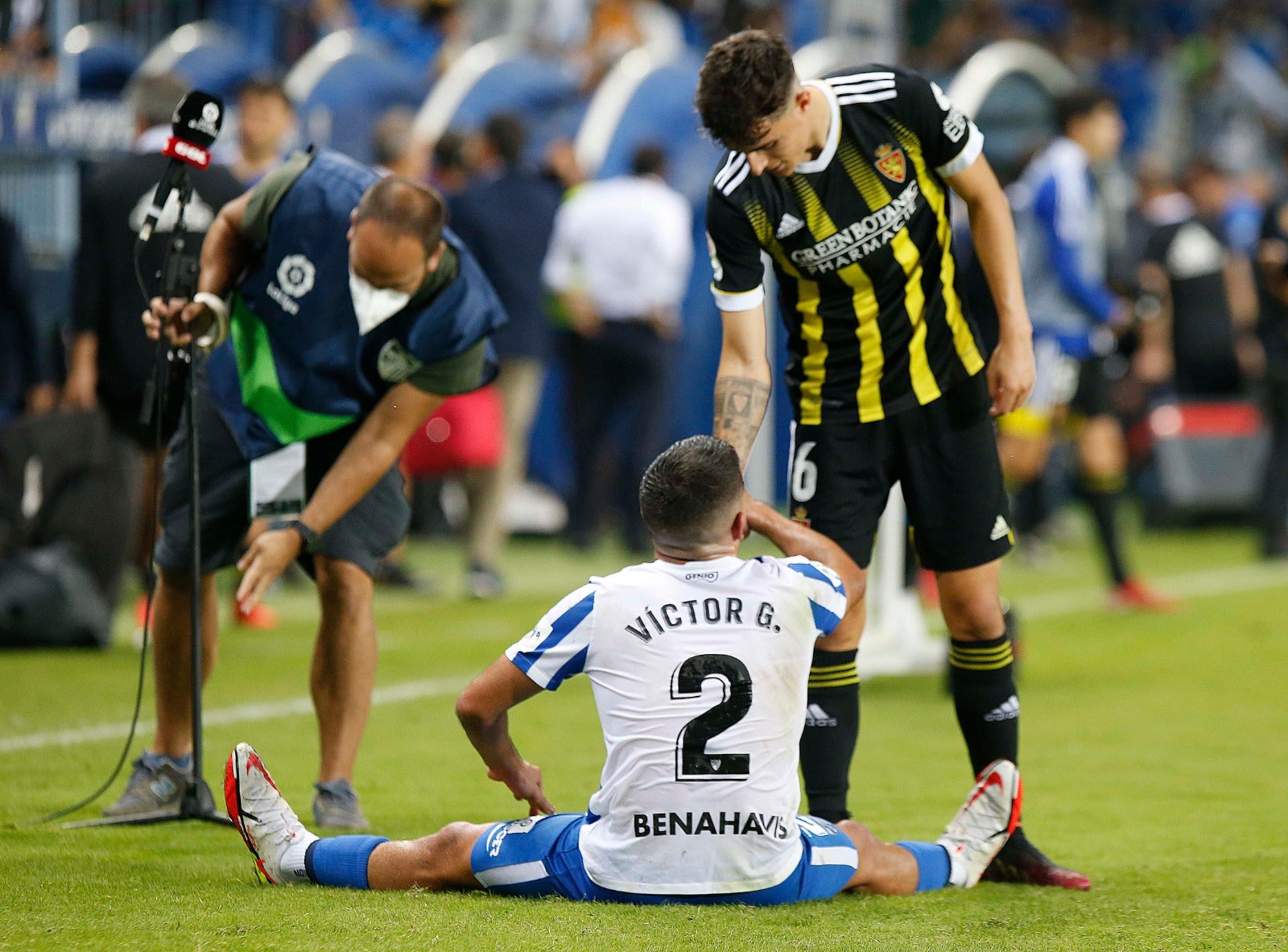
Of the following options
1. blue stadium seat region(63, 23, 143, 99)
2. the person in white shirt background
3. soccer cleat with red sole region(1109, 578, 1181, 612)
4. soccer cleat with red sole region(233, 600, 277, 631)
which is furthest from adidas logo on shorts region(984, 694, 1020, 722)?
blue stadium seat region(63, 23, 143, 99)

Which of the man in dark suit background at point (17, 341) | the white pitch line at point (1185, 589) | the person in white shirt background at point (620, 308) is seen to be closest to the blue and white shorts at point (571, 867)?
the white pitch line at point (1185, 589)

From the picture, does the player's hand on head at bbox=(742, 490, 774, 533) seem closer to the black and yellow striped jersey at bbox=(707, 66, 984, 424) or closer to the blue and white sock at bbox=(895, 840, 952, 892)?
the black and yellow striped jersey at bbox=(707, 66, 984, 424)

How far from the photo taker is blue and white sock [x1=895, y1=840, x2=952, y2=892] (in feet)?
13.4

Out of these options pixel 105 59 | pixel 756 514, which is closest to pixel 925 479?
pixel 756 514

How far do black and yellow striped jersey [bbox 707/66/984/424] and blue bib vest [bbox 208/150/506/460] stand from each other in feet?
2.58

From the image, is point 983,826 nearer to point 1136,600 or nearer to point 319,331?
point 319,331

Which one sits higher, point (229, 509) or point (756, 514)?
point (756, 514)

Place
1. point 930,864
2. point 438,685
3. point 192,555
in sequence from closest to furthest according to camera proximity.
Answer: point 930,864 < point 192,555 < point 438,685

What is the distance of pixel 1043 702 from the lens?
22.9 ft

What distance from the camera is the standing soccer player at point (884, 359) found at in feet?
14.1

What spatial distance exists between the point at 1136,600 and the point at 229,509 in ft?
18.6

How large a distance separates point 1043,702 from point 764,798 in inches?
141

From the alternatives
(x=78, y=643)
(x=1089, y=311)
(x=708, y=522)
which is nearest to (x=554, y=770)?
(x=708, y=522)

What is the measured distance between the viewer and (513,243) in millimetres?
11000
